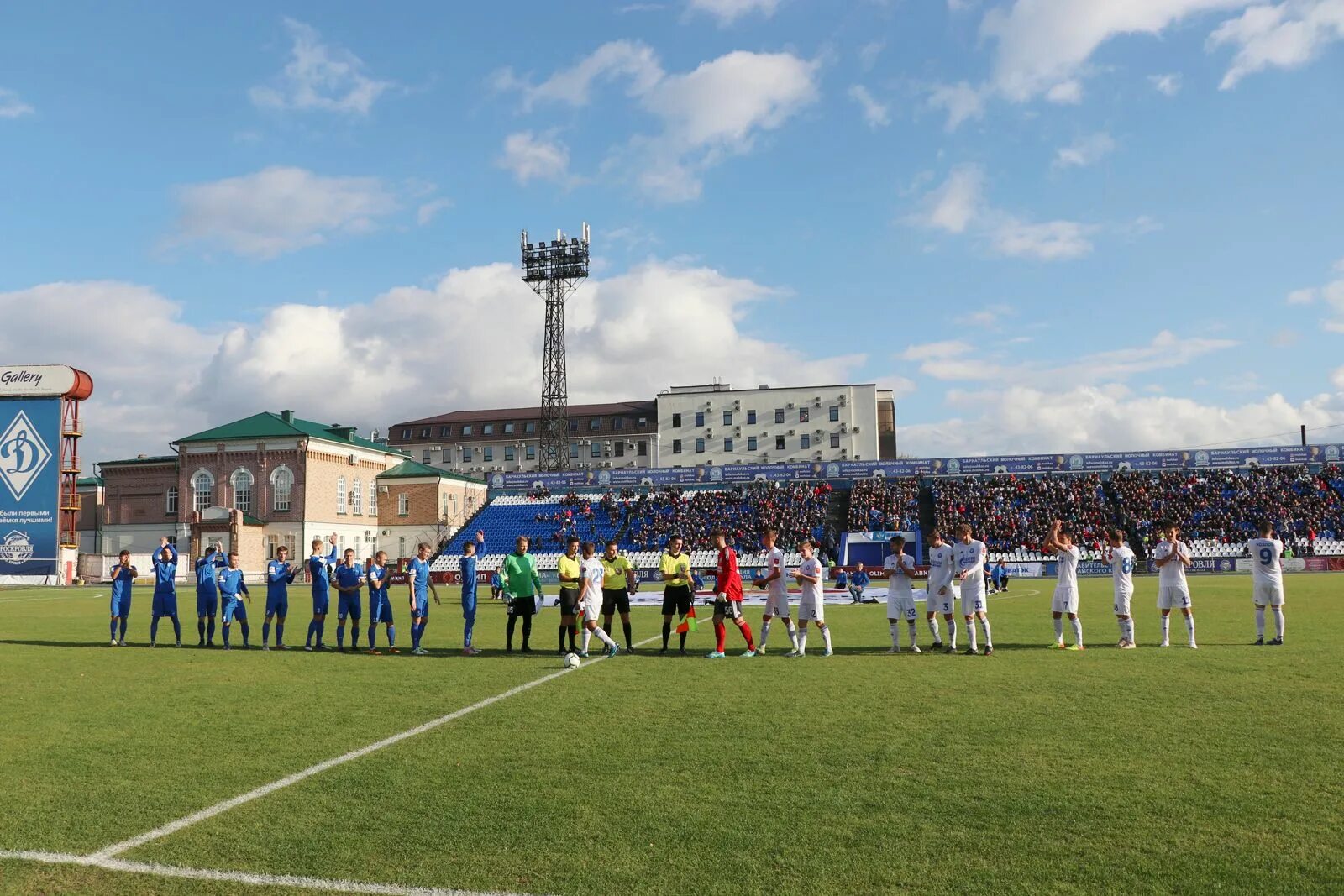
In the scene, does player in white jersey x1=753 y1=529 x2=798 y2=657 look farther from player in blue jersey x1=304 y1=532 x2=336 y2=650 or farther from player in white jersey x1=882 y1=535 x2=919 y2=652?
player in blue jersey x1=304 y1=532 x2=336 y2=650

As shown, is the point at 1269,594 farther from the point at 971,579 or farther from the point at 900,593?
the point at 900,593

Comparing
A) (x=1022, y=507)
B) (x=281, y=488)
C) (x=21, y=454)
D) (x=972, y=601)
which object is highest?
(x=21, y=454)

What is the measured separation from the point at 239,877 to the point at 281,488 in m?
64.9

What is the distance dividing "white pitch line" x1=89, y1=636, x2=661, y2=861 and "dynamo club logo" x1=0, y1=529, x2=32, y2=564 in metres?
54.3

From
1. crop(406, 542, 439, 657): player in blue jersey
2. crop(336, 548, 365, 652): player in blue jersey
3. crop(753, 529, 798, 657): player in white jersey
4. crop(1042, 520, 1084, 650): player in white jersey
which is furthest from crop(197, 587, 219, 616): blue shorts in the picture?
crop(1042, 520, 1084, 650): player in white jersey

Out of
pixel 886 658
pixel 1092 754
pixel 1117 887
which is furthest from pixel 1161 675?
pixel 1117 887

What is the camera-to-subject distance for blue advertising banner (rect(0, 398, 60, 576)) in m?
53.5

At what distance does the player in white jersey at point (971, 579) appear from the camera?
15.5 metres

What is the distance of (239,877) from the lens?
217 inches

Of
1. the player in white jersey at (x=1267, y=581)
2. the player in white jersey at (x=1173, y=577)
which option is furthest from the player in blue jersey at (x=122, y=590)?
the player in white jersey at (x=1267, y=581)

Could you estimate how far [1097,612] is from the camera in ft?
81.9

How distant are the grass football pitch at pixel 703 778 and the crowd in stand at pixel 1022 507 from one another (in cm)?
4011

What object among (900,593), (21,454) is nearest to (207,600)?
(900,593)

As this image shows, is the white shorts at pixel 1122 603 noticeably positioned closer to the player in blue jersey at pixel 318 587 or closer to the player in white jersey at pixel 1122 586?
the player in white jersey at pixel 1122 586
